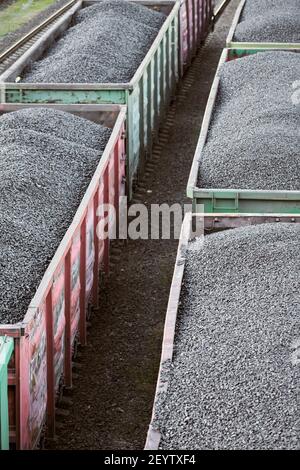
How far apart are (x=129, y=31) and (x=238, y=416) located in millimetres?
12174

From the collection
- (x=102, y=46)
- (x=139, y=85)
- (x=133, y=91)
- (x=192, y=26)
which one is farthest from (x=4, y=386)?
(x=192, y=26)

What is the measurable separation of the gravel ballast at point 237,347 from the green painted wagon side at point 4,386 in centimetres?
120

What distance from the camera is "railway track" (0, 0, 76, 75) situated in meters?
22.1

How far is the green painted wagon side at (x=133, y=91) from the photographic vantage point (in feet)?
45.5

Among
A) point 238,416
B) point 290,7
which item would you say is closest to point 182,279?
point 238,416

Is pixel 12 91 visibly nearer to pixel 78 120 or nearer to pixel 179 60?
pixel 78 120

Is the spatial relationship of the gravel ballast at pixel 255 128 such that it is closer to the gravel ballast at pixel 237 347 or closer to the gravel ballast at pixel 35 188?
the gravel ballast at pixel 237 347

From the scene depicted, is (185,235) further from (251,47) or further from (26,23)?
(26,23)

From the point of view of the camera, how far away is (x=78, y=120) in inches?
514

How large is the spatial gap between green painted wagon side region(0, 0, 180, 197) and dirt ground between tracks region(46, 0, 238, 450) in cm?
97

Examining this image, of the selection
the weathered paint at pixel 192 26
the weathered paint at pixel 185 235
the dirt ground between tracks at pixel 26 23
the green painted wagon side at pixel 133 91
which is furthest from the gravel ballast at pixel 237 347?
the dirt ground between tracks at pixel 26 23

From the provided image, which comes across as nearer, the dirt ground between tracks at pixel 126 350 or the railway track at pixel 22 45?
the dirt ground between tracks at pixel 126 350

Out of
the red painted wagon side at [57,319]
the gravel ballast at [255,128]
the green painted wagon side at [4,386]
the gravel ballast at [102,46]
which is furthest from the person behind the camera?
the gravel ballast at [102,46]

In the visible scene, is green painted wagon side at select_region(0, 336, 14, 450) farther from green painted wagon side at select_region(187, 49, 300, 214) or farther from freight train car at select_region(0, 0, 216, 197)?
freight train car at select_region(0, 0, 216, 197)
